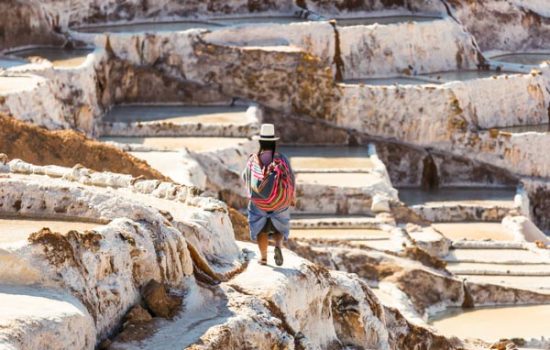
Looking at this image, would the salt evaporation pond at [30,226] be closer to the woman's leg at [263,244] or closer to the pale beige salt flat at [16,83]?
the woman's leg at [263,244]

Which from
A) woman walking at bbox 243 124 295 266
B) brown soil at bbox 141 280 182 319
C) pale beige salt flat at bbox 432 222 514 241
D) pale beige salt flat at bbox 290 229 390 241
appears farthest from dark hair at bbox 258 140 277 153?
pale beige salt flat at bbox 432 222 514 241

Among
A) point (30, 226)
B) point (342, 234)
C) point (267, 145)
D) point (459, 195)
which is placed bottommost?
point (459, 195)

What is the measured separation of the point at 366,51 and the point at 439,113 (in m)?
3.49

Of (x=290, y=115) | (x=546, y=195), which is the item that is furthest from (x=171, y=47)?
(x=546, y=195)

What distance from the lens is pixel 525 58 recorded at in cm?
4844

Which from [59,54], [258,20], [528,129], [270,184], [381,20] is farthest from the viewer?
[381,20]

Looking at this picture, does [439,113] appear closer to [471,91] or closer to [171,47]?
[471,91]

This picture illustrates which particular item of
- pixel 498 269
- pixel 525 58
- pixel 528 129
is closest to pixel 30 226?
pixel 498 269

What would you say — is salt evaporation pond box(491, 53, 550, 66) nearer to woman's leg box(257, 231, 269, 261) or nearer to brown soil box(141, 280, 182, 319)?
woman's leg box(257, 231, 269, 261)

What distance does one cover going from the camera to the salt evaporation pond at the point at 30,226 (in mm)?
11602

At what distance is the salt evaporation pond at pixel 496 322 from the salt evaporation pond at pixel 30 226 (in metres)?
11.6

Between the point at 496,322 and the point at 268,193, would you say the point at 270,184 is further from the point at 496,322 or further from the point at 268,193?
the point at 496,322

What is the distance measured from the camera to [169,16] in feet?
147

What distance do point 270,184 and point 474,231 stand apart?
75.0ft
